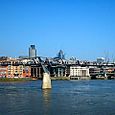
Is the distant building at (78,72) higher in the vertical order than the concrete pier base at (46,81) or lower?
higher

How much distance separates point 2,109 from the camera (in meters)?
23.4

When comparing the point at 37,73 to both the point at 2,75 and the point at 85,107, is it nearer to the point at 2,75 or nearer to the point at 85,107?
the point at 2,75

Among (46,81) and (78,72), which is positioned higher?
(78,72)

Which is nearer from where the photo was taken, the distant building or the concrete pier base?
the concrete pier base

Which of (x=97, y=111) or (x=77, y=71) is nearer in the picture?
(x=97, y=111)

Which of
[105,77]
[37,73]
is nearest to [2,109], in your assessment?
[37,73]

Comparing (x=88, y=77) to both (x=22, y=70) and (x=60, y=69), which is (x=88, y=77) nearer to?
(x=60, y=69)

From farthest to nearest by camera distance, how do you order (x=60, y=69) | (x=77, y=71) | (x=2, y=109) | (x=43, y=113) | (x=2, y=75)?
(x=77, y=71)
(x=60, y=69)
(x=2, y=75)
(x=2, y=109)
(x=43, y=113)

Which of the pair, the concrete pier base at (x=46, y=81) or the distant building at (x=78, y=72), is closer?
the concrete pier base at (x=46, y=81)

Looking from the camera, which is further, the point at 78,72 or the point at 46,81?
the point at 78,72

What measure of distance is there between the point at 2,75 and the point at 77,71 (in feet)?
95.4

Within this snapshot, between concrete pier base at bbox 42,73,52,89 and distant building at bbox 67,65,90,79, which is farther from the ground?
distant building at bbox 67,65,90,79

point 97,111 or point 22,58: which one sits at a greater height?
point 22,58

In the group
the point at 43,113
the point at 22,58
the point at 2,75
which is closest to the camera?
the point at 43,113
